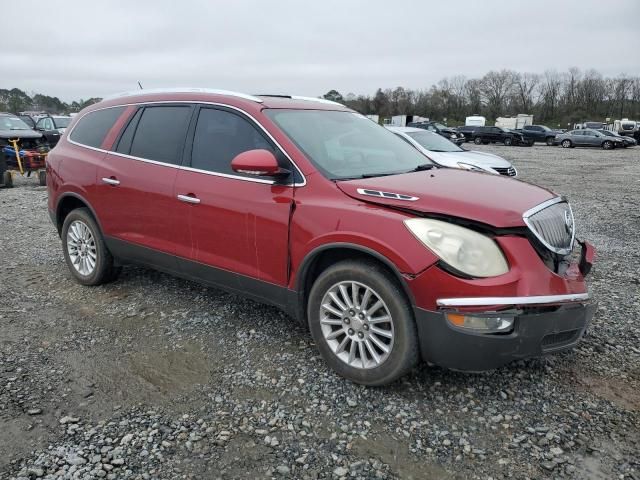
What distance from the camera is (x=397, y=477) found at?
2.51 meters

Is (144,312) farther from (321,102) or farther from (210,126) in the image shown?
(321,102)

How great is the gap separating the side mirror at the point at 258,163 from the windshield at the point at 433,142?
8206 millimetres

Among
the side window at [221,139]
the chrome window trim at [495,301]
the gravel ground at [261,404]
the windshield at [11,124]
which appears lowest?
the gravel ground at [261,404]

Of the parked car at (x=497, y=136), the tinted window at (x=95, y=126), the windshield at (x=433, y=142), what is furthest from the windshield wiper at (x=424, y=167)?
the parked car at (x=497, y=136)

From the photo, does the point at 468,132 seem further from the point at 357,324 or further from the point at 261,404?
the point at 261,404

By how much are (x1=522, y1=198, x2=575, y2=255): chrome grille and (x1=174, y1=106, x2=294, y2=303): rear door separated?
154 cm

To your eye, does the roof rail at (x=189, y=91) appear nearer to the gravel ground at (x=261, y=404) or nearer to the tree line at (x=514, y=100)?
the gravel ground at (x=261, y=404)

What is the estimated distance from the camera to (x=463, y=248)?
285 cm

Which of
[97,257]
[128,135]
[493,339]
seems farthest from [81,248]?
[493,339]

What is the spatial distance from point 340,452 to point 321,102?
3028 millimetres

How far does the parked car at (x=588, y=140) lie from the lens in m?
34.8

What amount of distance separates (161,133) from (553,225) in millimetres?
3157

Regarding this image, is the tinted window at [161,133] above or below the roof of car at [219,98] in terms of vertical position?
below

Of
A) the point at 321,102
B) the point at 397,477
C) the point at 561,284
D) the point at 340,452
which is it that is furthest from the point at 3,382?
the point at 561,284
